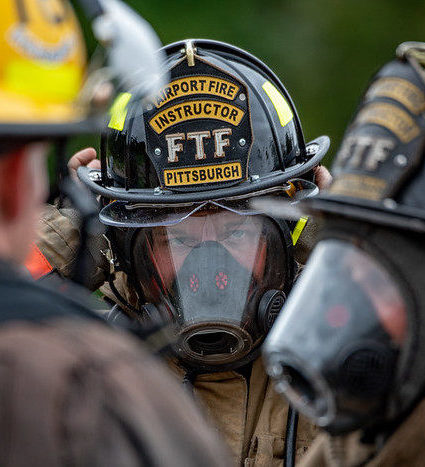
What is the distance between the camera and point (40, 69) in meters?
1.62

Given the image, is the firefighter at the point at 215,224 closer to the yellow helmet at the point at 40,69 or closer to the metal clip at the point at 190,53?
the metal clip at the point at 190,53

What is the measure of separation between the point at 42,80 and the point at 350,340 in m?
0.87

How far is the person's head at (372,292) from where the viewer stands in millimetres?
1963

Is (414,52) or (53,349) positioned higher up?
(414,52)

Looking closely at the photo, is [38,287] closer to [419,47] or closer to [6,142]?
[6,142]

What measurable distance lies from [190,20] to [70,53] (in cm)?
760

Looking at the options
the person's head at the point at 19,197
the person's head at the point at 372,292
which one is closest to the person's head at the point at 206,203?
the person's head at the point at 372,292

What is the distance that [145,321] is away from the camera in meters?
3.31

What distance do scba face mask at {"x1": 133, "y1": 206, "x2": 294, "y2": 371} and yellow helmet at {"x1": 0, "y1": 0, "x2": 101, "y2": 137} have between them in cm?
151

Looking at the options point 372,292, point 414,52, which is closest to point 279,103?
point 414,52

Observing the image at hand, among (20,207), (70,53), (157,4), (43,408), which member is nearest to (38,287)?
(20,207)

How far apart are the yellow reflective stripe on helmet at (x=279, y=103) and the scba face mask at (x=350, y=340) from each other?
1409 mm

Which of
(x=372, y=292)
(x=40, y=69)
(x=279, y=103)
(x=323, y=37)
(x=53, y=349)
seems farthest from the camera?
(x=323, y=37)

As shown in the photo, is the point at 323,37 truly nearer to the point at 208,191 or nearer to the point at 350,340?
the point at 208,191
